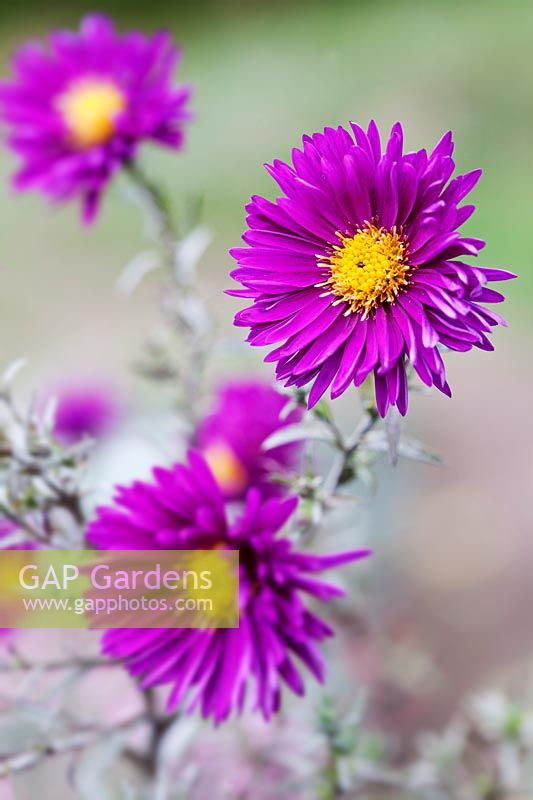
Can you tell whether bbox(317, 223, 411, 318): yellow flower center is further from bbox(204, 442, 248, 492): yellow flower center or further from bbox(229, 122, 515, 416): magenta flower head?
bbox(204, 442, 248, 492): yellow flower center

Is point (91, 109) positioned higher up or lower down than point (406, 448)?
higher up

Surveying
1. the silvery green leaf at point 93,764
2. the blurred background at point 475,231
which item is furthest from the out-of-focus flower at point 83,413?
the silvery green leaf at point 93,764

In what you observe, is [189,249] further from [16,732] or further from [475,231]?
[16,732]

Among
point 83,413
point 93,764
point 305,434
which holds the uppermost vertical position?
point 83,413

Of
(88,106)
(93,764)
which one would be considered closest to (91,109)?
(88,106)

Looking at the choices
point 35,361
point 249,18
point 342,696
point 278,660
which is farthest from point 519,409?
point 249,18

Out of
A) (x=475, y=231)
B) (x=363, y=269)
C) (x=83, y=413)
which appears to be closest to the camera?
(x=363, y=269)

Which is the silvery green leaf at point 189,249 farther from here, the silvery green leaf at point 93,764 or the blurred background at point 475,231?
the silvery green leaf at point 93,764

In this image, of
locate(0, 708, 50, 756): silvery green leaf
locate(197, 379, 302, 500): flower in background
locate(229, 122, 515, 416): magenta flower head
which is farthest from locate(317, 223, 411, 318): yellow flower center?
locate(0, 708, 50, 756): silvery green leaf
